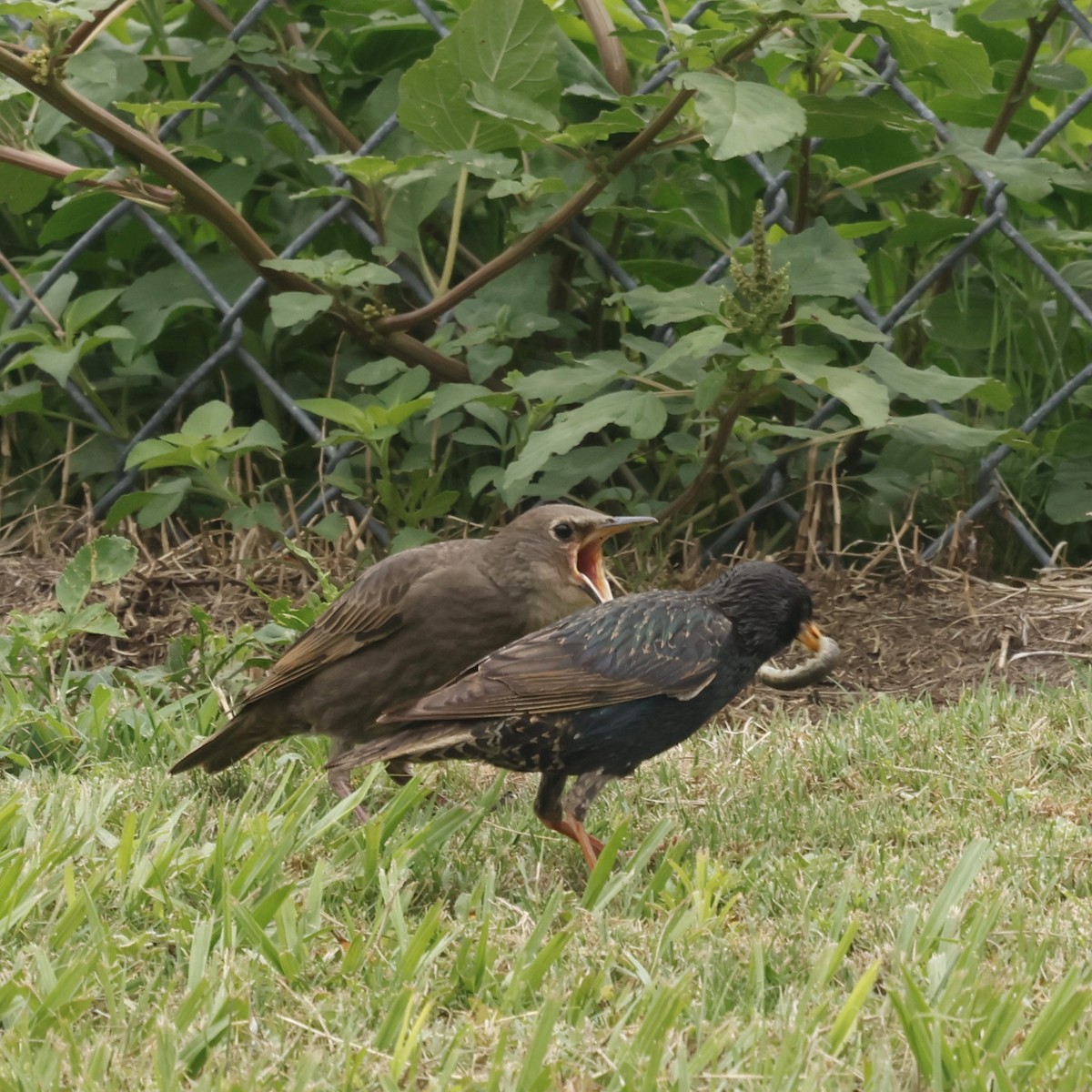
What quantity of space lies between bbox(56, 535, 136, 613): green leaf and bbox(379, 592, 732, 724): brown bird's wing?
5.78 ft

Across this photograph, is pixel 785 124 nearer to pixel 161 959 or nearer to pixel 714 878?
pixel 714 878

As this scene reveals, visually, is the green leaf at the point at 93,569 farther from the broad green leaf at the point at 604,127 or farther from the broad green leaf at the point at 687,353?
the broad green leaf at the point at 604,127

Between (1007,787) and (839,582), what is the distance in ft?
5.91

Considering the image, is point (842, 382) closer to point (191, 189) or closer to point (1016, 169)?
point (1016, 169)

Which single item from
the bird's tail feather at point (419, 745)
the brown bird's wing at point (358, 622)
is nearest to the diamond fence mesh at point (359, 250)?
the brown bird's wing at point (358, 622)

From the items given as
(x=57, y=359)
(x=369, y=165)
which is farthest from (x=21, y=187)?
(x=369, y=165)

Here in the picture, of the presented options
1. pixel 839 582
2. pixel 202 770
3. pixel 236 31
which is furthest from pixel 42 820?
pixel 236 31

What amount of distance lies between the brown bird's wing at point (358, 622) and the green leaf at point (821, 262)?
1573 millimetres

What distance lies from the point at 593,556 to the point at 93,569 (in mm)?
→ 1656

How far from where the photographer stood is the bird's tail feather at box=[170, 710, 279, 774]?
4270 millimetres

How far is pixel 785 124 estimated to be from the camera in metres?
4.80

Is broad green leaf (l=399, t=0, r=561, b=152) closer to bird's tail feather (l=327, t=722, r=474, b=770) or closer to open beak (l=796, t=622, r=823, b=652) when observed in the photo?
open beak (l=796, t=622, r=823, b=652)

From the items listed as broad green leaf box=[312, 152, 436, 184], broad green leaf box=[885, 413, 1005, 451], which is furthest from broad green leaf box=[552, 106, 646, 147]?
broad green leaf box=[885, 413, 1005, 451]

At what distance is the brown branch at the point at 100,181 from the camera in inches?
219
